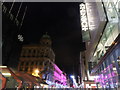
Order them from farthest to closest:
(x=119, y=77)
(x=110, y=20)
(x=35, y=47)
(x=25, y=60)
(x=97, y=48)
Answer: (x=35, y=47), (x=25, y=60), (x=97, y=48), (x=110, y=20), (x=119, y=77)

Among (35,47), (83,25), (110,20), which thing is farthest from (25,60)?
(110,20)

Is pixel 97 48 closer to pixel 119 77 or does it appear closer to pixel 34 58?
pixel 119 77

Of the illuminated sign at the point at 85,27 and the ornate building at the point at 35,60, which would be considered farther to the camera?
the ornate building at the point at 35,60

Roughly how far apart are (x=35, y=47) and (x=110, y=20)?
51.8m

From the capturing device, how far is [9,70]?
342 inches

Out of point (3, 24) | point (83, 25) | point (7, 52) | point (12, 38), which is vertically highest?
point (83, 25)

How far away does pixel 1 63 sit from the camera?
789 centimetres

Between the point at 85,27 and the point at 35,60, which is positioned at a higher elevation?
the point at 85,27

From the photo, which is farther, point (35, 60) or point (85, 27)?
point (35, 60)

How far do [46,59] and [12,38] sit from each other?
146 feet

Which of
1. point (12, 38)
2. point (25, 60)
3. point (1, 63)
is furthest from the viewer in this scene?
point (25, 60)

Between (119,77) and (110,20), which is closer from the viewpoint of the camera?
(119,77)

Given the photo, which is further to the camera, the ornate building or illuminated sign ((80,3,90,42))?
the ornate building

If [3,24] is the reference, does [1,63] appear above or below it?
below
